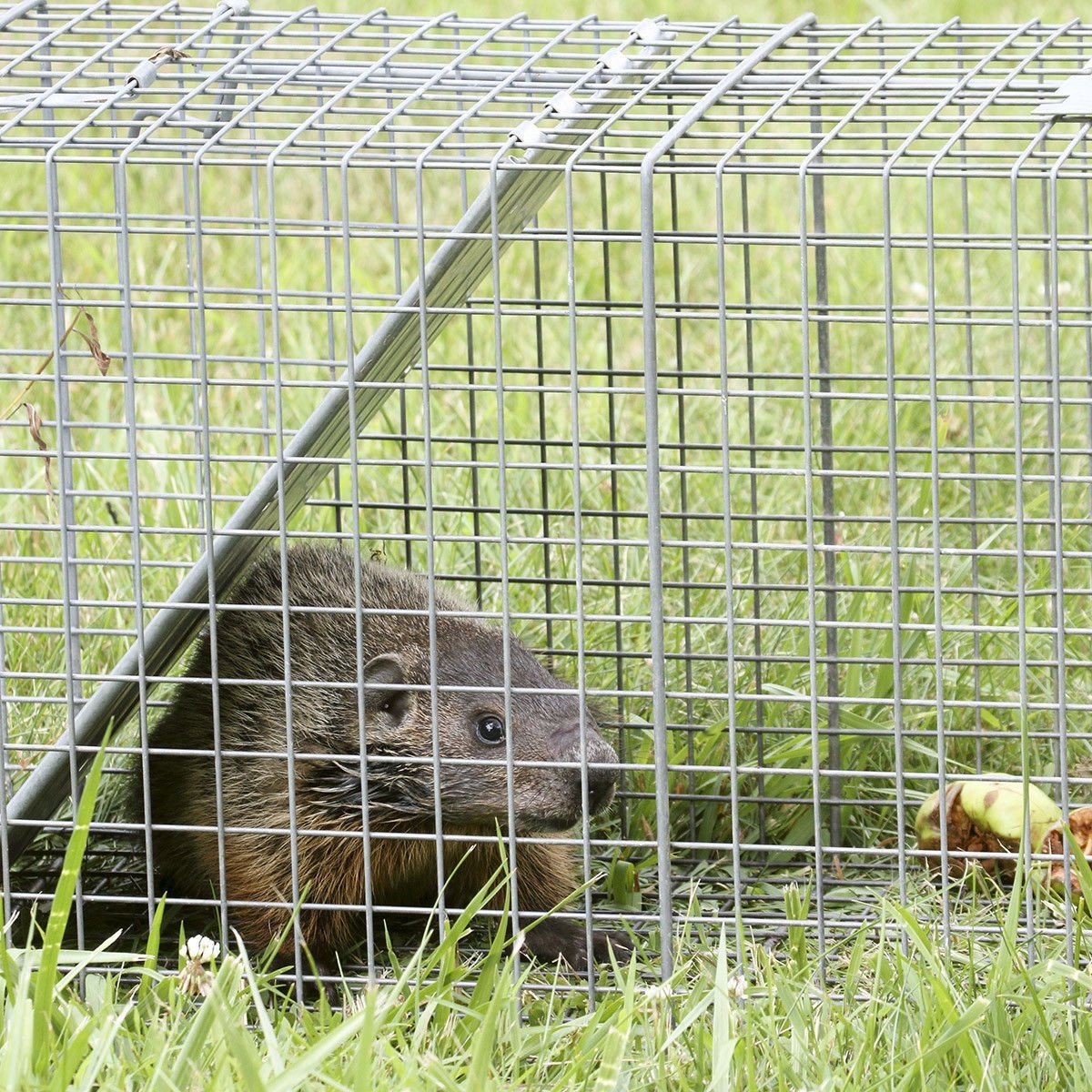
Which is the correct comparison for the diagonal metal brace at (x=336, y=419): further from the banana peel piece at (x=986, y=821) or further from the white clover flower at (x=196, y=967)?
the banana peel piece at (x=986, y=821)

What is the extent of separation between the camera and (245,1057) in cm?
268

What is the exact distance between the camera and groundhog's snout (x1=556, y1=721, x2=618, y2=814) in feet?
12.7

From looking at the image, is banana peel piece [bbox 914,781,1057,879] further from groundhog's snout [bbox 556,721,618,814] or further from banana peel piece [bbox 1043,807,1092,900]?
groundhog's snout [bbox 556,721,618,814]

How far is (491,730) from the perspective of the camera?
416 centimetres

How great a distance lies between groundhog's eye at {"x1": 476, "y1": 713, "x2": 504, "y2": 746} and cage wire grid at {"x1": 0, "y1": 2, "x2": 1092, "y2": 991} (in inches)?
9.3

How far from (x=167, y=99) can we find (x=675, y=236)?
167 inches

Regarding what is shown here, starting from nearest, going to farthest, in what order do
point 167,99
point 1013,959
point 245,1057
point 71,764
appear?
1. point 245,1057
2. point 1013,959
3. point 71,764
4. point 167,99

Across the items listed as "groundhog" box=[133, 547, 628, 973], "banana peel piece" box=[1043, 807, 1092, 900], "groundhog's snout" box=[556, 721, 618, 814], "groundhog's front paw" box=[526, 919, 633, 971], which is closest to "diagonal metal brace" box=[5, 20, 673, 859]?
"groundhog" box=[133, 547, 628, 973]

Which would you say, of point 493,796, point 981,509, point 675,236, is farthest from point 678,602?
point 675,236

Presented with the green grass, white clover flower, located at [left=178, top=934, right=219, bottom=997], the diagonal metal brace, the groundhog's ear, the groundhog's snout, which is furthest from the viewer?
the groundhog's ear

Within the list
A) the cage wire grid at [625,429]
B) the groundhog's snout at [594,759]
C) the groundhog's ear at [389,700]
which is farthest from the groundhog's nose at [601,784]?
the groundhog's ear at [389,700]

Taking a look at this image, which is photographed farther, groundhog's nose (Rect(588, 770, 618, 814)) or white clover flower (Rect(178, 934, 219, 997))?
groundhog's nose (Rect(588, 770, 618, 814))

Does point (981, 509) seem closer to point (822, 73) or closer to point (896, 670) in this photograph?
point (822, 73)

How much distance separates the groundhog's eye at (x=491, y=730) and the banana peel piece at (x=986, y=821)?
40.2 inches
